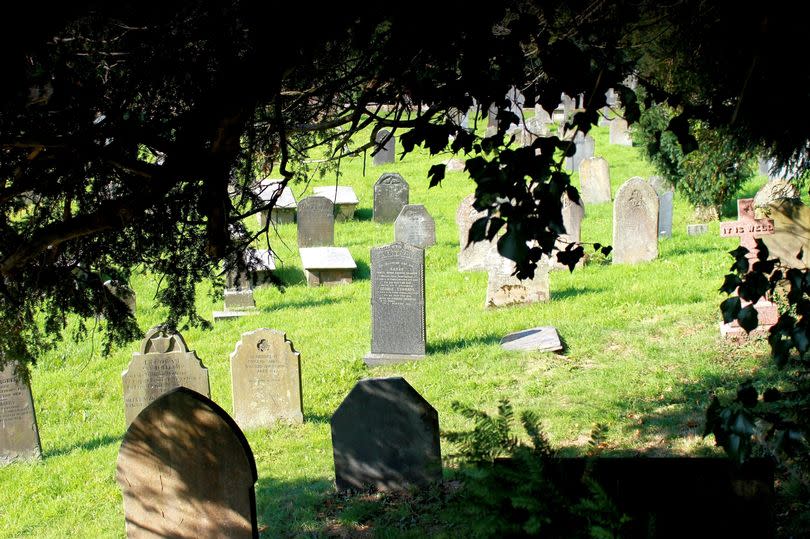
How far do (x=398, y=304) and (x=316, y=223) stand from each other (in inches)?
264

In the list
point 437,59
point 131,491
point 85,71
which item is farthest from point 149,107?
point 131,491

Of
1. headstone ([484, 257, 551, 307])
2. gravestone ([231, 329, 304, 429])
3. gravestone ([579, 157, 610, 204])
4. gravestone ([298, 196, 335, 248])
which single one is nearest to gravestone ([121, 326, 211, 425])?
gravestone ([231, 329, 304, 429])

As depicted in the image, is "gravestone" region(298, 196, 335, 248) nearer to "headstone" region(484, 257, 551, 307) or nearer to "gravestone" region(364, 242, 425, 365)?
"headstone" region(484, 257, 551, 307)

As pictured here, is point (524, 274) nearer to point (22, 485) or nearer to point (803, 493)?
point (803, 493)

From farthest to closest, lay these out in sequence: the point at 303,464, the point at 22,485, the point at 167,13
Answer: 1. the point at 22,485
2. the point at 303,464
3. the point at 167,13

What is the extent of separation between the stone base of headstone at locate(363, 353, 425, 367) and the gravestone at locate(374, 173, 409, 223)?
8997 millimetres

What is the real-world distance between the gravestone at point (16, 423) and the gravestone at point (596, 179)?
575 inches

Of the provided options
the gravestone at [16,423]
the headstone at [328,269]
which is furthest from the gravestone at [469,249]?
the gravestone at [16,423]

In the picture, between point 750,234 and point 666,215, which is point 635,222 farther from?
point 750,234

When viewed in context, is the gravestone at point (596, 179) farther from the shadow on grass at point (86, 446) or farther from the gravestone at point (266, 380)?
the shadow on grass at point (86, 446)

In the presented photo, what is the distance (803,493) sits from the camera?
5473mm

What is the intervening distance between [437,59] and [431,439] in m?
3.43

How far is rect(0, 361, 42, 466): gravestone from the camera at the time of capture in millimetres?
9594

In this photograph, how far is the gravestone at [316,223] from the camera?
17.7 meters
